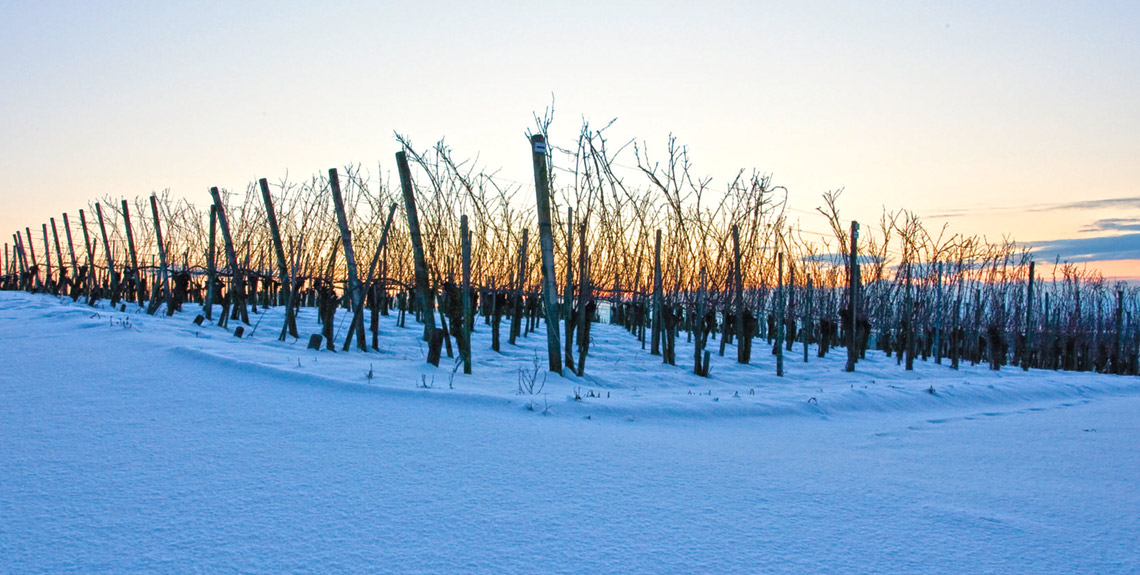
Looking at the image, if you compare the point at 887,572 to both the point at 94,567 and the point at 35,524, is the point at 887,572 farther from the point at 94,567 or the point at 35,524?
the point at 35,524

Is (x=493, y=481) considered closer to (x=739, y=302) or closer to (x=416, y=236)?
(x=416, y=236)

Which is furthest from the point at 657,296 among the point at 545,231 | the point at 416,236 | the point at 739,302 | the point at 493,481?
the point at 493,481

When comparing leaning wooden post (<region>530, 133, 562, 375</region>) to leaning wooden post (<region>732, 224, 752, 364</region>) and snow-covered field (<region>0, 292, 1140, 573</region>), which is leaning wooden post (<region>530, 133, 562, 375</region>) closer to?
snow-covered field (<region>0, 292, 1140, 573</region>)

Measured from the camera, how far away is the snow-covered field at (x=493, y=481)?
182cm

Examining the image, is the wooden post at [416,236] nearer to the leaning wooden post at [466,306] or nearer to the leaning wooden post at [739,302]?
the leaning wooden post at [466,306]

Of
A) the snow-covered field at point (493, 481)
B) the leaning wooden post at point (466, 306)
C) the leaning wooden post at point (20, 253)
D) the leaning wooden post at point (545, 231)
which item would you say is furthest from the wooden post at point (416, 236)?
the leaning wooden post at point (20, 253)

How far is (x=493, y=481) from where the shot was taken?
2467 mm

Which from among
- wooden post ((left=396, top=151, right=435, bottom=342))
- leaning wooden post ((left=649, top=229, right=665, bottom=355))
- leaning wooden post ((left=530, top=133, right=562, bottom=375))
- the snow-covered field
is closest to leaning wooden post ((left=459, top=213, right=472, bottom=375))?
wooden post ((left=396, top=151, right=435, bottom=342))

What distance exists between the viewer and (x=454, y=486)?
238cm

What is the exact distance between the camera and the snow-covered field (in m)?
1.82

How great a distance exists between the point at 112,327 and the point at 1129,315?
155ft

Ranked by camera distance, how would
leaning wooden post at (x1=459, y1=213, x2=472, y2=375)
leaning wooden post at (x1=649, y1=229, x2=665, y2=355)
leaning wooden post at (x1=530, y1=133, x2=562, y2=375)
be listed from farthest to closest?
leaning wooden post at (x1=649, y1=229, x2=665, y2=355) < leaning wooden post at (x1=530, y1=133, x2=562, y2=375) < leaning wooden post at (x1=459, y1=213, x2=472, y2=375)

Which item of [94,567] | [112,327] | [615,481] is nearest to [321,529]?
[94,567]

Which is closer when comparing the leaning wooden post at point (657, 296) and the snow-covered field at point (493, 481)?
the snow-covered field at point (493, 481)
